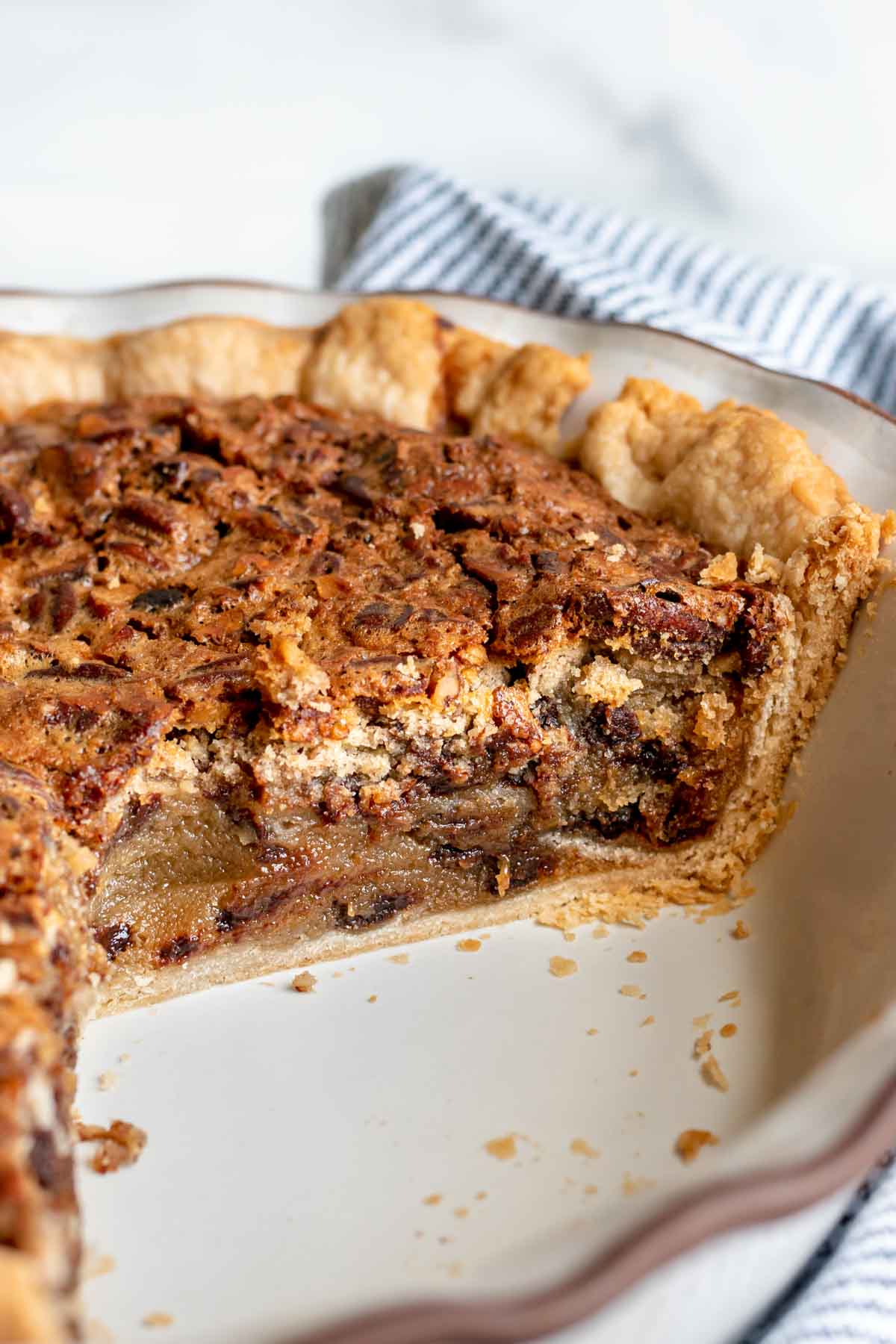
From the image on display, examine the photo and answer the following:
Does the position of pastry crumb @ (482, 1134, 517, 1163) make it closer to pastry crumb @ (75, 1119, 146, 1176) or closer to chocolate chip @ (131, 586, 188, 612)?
pastry crumb @ (75, 1119, 146, 1176)

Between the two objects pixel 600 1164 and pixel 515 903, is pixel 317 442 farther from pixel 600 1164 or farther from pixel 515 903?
pixel 600 1164

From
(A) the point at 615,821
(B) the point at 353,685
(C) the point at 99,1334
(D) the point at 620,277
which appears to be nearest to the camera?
(C) the point at 99,1334

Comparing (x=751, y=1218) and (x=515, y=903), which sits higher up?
(x=751, y=1218)

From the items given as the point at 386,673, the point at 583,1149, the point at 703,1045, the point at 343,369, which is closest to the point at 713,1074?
the point at 703,1045

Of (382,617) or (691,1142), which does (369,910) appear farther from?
(691,1142)

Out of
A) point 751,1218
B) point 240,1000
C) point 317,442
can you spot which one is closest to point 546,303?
point 317,442

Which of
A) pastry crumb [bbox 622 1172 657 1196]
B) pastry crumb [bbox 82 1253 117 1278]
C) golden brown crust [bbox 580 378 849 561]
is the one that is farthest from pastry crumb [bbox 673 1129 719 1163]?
golden brown crust [bbox 580 378 849 561]
